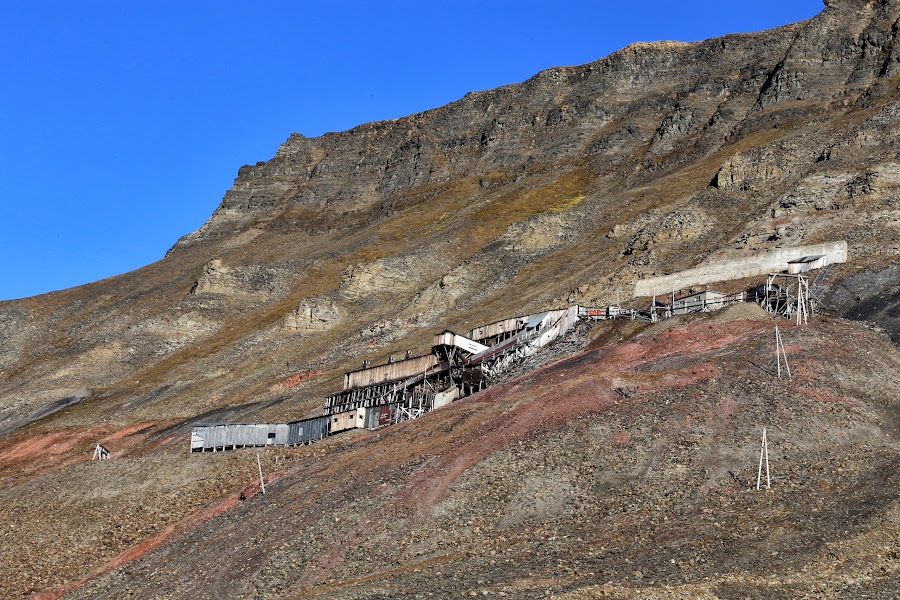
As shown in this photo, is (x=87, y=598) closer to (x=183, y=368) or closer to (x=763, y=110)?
(x=183, y=368)

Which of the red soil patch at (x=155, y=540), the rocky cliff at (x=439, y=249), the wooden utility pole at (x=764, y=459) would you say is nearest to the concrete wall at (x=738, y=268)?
the rocky cliff at (x=439, y=249)

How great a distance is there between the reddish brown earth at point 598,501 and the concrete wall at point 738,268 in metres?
18.2

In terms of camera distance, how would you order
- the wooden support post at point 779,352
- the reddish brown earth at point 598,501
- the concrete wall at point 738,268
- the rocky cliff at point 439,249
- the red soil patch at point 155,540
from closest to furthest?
the reddish brown earth at point 598,501 < the red soil patch at point 155,540 < the wooden support post at point 779,352 < the rocky cliff at point 439,249 < the concrete wall at point 738,268

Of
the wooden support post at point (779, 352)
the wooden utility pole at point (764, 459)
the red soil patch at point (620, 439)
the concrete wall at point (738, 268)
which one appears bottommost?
the wooden utility pole at point (764, 459)

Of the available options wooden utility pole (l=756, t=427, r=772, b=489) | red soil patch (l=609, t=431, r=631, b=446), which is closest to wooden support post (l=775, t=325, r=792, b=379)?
wooden utility pole (l=756, t=427, r=772, b=489)

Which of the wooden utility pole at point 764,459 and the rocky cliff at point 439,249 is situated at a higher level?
the rocky cliff at point 439,249

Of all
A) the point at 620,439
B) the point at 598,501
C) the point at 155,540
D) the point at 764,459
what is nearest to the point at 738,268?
the point at 620,439

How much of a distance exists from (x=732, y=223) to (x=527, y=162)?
69984 millimetres

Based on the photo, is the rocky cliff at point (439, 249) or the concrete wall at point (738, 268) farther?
the concrete wall at point (738, 268)

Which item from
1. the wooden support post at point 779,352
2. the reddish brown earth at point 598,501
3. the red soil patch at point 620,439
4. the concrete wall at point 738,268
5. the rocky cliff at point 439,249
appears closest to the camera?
the reddish brown earth at point 598,501

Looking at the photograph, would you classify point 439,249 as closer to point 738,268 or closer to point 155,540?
→ point 738,268

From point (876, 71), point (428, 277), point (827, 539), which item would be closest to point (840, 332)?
point (827, 539)

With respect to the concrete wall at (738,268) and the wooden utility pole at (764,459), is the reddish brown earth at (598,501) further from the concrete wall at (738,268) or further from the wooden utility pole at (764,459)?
the concrete wall at (738,268)

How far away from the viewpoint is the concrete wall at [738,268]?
6750 centimetres
